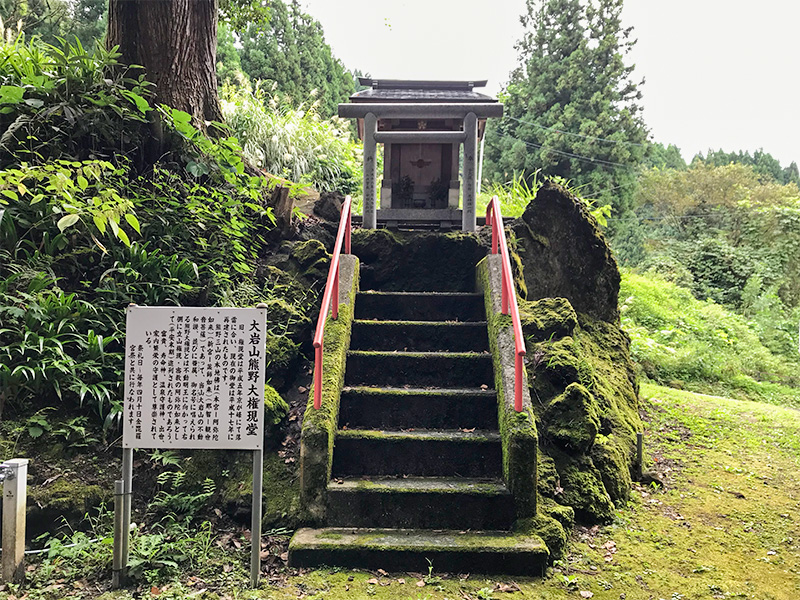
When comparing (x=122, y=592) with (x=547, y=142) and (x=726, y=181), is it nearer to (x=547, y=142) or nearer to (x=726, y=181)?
(x=547, y=142)

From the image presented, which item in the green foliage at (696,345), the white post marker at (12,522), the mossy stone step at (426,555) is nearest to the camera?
the white post marker at (12,522)

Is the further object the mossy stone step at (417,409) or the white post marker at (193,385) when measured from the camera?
the mossy stone step at (417,409)

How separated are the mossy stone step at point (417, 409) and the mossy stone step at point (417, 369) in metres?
0.33

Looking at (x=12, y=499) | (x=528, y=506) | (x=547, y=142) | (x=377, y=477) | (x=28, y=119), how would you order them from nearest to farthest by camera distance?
(x=12, y=499), (x=528, y=506), (x=377, y=477), (x=28, y=119), (x=547, y=142)

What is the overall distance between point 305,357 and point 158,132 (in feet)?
9.64

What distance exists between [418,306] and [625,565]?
3094mm

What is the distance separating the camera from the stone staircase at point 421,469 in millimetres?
3701

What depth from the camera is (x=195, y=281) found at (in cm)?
527

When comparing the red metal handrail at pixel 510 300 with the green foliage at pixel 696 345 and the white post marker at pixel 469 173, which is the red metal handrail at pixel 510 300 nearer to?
the white post marker at pixel 469 173

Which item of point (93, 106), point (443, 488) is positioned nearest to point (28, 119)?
point (93, 106)

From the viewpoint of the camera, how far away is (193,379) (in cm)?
347

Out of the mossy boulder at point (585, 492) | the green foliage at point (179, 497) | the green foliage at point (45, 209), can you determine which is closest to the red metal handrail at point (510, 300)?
the mossy boulder at point (585, 492)

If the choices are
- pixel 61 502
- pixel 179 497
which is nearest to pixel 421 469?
pixel 179 497

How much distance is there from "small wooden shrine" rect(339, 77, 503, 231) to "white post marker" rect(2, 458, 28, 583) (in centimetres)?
472
